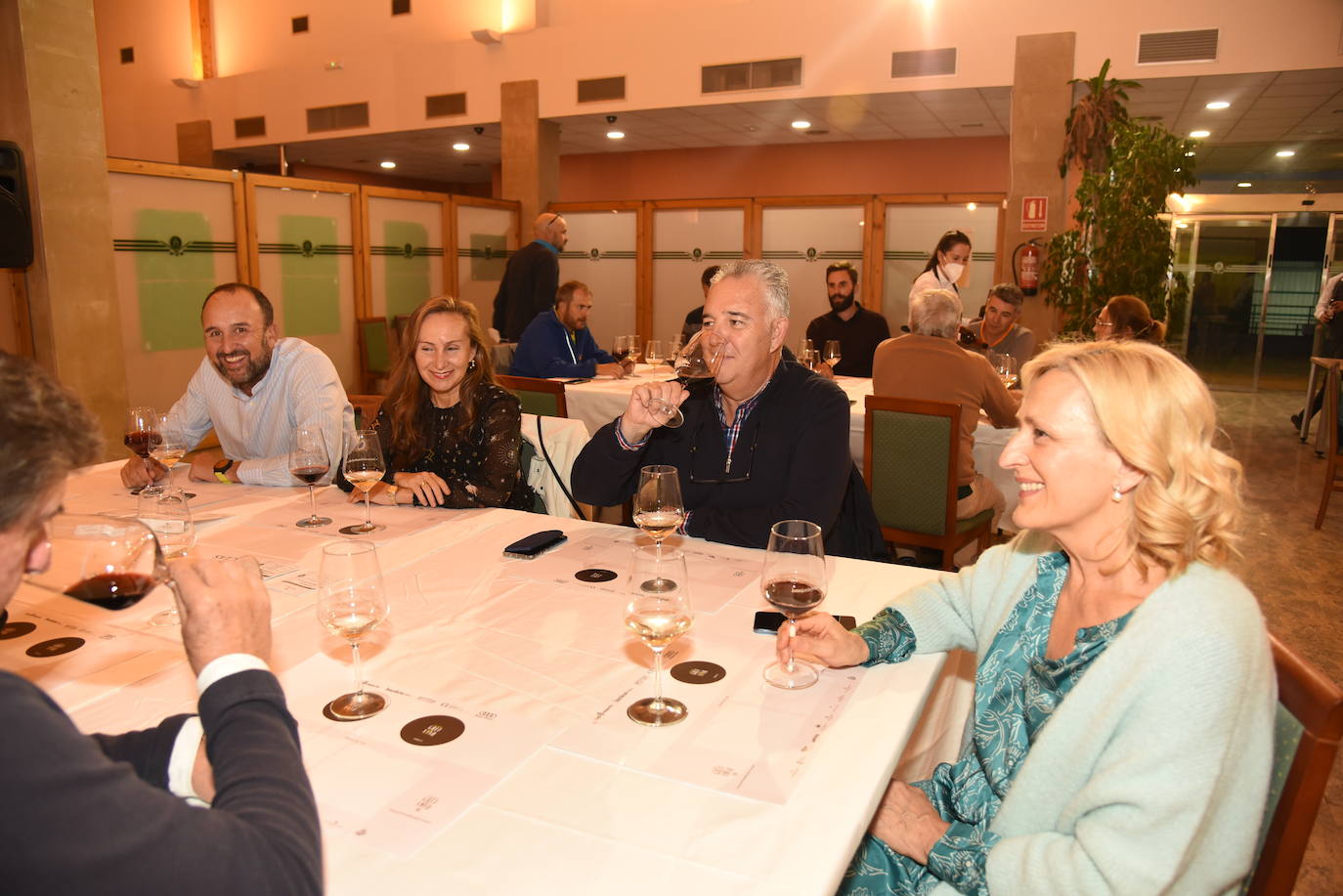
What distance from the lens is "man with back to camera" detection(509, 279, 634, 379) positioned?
596 centimetres

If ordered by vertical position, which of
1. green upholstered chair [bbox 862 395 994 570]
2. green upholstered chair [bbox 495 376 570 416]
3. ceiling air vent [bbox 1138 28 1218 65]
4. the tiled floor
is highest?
ceiling air vent [bbox 1138 28 1218 65]

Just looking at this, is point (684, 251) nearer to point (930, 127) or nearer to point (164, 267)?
point (930, 127)

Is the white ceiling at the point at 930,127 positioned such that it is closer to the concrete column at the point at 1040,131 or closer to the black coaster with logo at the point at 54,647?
the concrete column at the point at 1040,131

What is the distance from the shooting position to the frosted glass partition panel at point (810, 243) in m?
9.56

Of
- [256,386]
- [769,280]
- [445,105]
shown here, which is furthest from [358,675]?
[445,105]

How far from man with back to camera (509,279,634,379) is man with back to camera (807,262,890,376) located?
162 centimetres

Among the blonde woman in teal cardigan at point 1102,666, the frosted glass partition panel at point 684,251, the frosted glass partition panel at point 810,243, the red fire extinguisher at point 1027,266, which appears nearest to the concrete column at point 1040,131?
the red fire extinguisher at point 1027,266

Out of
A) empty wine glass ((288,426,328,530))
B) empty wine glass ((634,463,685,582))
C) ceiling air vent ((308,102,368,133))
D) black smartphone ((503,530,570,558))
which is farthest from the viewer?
ceiling air vent ((308,102,368,133))

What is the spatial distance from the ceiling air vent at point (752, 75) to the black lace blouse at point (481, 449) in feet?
22.2

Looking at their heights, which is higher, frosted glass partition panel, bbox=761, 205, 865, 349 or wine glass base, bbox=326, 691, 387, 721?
frosted glass partition panel, bbox=761, 205, 865, 349

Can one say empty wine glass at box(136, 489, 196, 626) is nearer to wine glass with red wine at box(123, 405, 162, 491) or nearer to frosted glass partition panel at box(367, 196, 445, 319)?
wine glass with red wine at box(123, 405, 162, 491)

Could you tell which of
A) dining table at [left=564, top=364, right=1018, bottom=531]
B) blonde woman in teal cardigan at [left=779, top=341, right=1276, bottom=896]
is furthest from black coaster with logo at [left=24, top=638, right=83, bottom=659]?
dining table at [left=564, top=364, right=1018, bottom=531]

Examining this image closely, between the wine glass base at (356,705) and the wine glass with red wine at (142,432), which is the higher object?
the wine glass with red wine at (142,432)

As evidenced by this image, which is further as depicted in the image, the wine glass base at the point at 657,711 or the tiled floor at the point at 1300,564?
the tiled floor at the point at 1300,564
